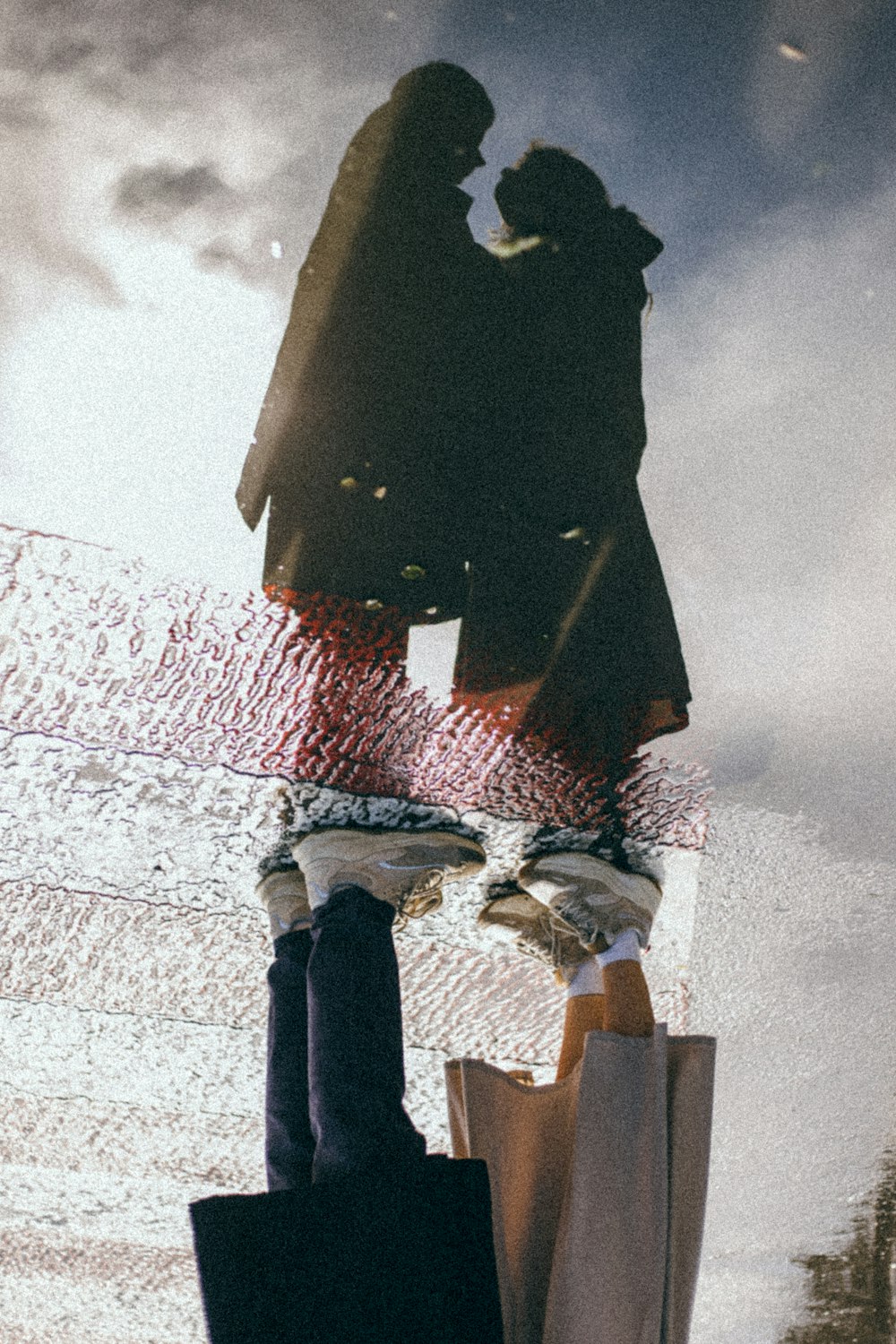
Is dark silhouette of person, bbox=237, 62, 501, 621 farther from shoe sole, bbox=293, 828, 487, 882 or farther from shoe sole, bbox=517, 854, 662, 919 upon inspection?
shoe sole, bbox=517, 854, 662, 919

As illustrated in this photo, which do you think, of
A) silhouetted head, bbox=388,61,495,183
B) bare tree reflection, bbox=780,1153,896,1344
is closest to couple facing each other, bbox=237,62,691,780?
silhouetted head, bbox=388,61,495,183

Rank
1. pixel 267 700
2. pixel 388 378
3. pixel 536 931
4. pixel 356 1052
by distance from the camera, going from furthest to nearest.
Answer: pixel 536 931 → pixel 267 700 → pixel 356 1052 → pixel 388 378

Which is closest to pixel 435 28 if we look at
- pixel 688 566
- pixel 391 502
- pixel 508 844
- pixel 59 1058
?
pixel 391 502

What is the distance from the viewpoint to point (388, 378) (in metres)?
→ 0.94

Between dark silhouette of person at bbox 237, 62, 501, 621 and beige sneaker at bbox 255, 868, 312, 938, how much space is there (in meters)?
0.51

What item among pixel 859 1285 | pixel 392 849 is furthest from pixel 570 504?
pixel 859 1285

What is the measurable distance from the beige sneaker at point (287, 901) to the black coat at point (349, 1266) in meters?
0.41

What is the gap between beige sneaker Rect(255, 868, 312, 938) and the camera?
4.57ft

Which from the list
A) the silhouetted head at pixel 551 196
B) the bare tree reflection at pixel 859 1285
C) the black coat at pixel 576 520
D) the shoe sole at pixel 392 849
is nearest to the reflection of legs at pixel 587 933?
the shoe sole at pixel 392 849

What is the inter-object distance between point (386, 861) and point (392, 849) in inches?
0.7

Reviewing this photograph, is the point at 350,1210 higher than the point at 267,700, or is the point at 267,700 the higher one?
the point at 267,700

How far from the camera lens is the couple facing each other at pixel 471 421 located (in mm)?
860

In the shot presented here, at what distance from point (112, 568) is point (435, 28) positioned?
624 millimetres

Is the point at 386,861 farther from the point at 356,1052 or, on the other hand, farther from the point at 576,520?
the point at 576,520
